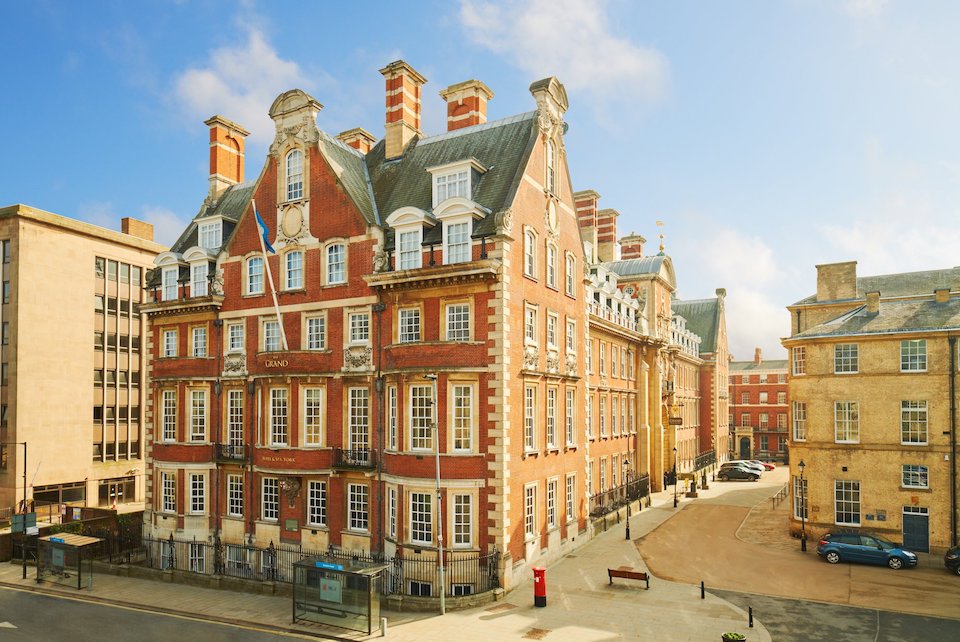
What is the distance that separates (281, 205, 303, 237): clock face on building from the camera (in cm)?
3325

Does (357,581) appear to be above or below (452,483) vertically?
below

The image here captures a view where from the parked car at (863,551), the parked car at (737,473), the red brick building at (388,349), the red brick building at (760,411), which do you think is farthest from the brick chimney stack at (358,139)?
the red brick building at (760,411)

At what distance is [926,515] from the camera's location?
33.7 meters

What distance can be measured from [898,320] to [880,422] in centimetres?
550

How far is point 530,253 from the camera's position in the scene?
31.1 m

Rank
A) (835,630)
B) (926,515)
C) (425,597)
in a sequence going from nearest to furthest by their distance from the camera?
(835,630) < (425,597) < (926,515)

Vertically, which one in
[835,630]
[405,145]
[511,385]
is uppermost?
[405,145]

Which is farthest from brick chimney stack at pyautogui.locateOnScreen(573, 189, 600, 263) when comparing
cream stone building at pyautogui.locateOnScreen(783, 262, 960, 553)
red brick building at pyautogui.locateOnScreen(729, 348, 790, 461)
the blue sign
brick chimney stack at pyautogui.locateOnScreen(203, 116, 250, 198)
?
red brick building at pyautogui.locateOnScreen(729, 348, 790, 461)

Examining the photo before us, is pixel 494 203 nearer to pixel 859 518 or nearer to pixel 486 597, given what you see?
pixel 486 597

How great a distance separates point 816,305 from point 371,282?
116 ft

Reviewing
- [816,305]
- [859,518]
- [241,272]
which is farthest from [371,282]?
[816,305]

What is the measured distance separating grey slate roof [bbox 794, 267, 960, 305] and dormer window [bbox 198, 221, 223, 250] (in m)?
40.2

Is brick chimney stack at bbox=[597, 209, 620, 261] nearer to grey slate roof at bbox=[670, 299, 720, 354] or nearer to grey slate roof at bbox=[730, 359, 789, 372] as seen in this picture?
grey slate roof at bbox=[670, 299, 720, 354]

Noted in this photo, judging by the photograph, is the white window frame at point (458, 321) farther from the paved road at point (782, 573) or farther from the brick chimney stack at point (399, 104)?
the paved road at point (782, 573)
